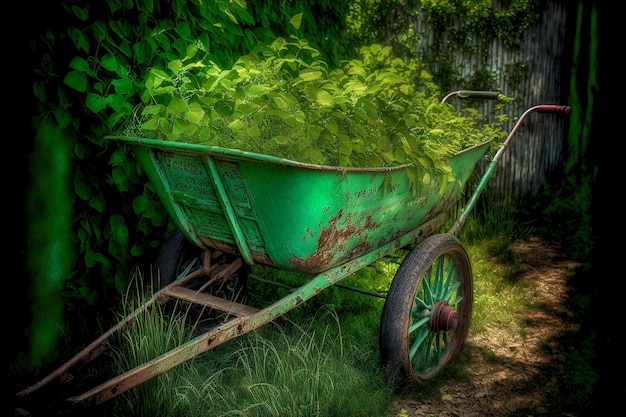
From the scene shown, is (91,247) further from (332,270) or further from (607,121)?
(607,121)

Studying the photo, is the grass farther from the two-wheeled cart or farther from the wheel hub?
the wheel hub

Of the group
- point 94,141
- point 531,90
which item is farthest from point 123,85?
point 531,90

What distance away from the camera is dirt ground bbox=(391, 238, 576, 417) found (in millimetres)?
2551

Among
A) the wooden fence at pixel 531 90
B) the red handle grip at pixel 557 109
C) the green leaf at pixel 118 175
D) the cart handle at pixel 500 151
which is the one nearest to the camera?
the green leaf at pixel 118 175

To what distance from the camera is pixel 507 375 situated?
2859mm

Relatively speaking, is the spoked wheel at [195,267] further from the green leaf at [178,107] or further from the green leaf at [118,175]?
the green leaf at [178,107]

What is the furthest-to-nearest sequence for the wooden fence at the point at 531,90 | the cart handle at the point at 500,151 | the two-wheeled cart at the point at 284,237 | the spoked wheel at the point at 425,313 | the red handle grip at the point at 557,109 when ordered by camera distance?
the wooden fence at the point at 531,90
the red handle grip at the point at 557,109
the cart handle at the point at 500,151
the spoked wheel at the point at 425,313
the two-wheeled cart at the point at 284,237

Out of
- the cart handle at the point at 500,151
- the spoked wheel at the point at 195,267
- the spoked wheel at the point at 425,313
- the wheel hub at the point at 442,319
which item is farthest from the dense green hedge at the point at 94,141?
the wheel hub at the point at 442,319

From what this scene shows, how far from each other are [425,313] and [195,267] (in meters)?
1.20

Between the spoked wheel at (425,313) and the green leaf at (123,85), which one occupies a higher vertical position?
the green leaf at (123,85)

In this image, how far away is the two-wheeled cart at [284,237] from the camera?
1.94m

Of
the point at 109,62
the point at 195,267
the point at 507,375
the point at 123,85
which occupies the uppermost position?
the point at 109,62

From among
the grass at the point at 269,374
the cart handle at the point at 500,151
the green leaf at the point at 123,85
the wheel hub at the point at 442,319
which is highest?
the green leaf at the point at 123,85

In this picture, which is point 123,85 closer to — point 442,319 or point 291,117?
point 291,117
